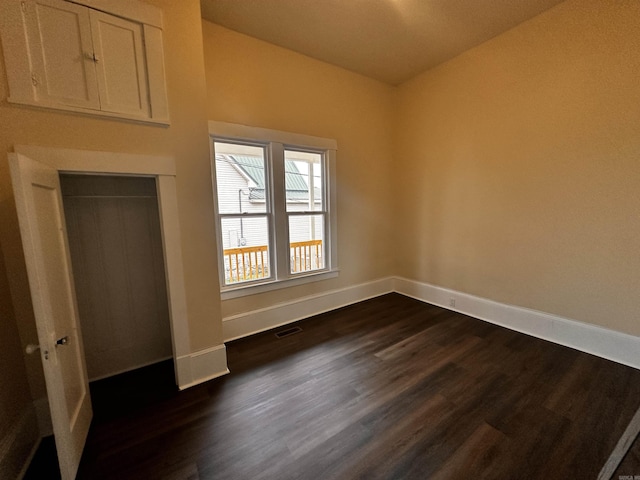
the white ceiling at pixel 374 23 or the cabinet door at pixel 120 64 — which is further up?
the white ceiling at pixel 374 23

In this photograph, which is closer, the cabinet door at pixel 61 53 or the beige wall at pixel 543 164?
the cabinet door at pixel 61 53

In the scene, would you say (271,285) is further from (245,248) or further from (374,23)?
(374,23)

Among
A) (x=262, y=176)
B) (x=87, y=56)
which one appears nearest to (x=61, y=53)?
(x=87, y=56)

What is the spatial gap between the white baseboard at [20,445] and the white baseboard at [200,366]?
825mm

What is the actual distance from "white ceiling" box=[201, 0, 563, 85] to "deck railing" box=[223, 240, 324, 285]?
2.36 meters

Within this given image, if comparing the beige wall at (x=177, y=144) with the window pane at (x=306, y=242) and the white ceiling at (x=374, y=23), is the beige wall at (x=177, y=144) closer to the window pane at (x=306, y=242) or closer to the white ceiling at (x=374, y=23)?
the white ceiling at (x=374, y=23)

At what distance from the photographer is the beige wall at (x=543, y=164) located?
222 cm

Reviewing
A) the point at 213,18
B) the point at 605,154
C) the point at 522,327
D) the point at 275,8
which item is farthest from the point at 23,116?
the point at 522,327

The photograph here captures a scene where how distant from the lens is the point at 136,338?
241cm

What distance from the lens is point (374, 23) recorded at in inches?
102

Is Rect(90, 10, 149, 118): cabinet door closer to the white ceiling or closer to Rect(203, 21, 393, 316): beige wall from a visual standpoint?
Rect(203, 21, 393, 316): beige wall

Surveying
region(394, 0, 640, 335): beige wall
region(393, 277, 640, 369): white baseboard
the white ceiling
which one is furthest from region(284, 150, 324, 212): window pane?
region(393, 277, 640, 369): white baseboard

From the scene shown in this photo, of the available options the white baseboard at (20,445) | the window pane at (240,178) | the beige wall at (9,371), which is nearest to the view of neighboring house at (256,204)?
the window pane at (240,178)

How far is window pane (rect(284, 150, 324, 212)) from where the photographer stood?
129 inches
